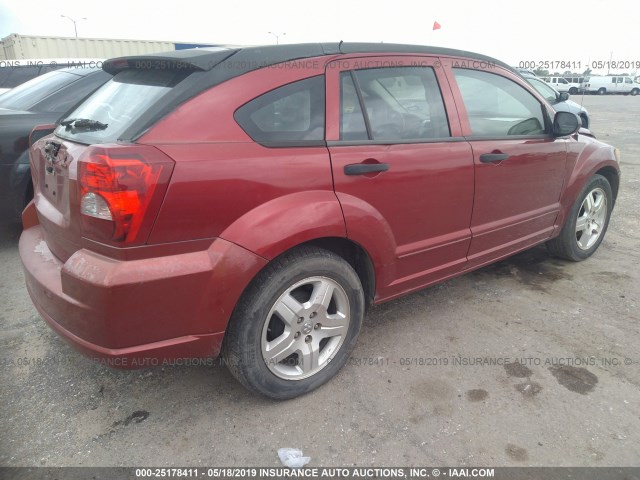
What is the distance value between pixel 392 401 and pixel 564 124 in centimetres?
240

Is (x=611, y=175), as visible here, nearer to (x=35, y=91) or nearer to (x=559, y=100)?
(x=35, y=91)

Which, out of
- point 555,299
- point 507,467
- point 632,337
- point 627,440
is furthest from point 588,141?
point 507,467

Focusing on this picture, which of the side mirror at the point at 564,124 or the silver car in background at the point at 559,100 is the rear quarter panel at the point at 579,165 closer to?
the side mirror at the point at 564,124

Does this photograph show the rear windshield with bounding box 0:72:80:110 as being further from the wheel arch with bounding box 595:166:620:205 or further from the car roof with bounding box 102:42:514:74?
the wheel arch with bounding box 595:166:620:205

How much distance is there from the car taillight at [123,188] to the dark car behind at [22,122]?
2335 millimetres

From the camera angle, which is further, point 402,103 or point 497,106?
point 497,106

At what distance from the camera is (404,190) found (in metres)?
2.59

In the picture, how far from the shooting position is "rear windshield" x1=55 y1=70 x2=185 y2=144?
2109mm

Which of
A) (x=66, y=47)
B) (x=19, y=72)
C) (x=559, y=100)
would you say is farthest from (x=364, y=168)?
(x=66, y=47)

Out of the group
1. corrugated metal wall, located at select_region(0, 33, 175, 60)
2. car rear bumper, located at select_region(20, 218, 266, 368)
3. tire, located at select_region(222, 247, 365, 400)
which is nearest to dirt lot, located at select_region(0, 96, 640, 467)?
tire, located at select_region(222, 247, 365, 400)

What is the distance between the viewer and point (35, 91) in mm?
4664

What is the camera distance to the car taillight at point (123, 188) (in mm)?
1793

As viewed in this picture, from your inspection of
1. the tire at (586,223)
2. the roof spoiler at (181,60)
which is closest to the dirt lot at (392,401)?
the tire at (586,223)

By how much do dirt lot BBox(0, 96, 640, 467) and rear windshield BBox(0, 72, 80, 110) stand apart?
2041 mm
